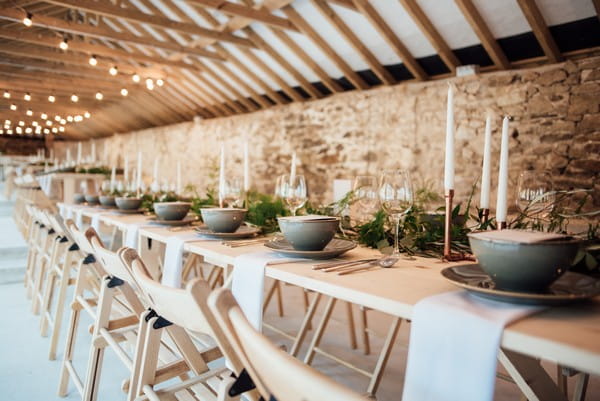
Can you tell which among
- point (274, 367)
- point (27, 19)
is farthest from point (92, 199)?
point (27, 19)

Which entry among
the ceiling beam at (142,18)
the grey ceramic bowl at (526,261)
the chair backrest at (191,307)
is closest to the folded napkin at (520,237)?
the grey ceramic bowl at (526,261)

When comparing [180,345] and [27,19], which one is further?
[27,19]

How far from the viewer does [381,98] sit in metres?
6.49

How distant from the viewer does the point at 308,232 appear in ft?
4.37

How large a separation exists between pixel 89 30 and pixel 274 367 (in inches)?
282

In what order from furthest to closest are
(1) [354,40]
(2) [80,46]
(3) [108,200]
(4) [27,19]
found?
(2) [80,46] → (1) [354,40] → (4) [27,19] → (3) [108,200]

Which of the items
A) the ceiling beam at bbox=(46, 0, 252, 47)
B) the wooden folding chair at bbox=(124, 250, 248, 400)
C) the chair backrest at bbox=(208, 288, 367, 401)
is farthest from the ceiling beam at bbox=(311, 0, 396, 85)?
the chair backrest at bbox=(208, 288, 367, 401)

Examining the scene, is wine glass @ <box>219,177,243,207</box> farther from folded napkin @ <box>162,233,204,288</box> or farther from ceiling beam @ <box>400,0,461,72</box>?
ceiling beam @ <box>400,0,461,72</box>

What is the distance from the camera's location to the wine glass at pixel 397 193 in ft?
4.28

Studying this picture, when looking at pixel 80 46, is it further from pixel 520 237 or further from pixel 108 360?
pixel 520 237

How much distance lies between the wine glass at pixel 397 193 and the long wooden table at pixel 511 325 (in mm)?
163

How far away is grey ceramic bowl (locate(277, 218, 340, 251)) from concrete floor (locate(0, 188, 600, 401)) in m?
1.17

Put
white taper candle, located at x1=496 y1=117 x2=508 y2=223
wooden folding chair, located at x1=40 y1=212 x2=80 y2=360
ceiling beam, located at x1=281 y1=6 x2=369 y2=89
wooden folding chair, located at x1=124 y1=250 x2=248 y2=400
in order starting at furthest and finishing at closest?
1. ceiling beam, located at x1=281 y1=6 x2=369 y2=89
2. wooden folding chair, located at x1=40 y1=212 x2=80 y2=360
3. white taper candle, located at x1=496 y1=117 x2=508 y2=223
4. wooden folding chair, located at x1=124 y1=250 x2=248 y2=400

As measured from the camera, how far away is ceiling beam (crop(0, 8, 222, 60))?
5699 millimetres
